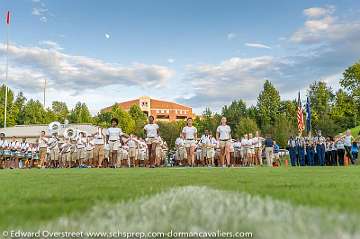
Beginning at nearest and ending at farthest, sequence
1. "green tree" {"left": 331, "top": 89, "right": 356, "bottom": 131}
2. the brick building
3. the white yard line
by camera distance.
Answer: the white yard line, "green tree" {"left": 331, "top": 89, "right": 356, "bottom": 131}, the brick building

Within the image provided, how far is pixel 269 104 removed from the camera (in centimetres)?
7675

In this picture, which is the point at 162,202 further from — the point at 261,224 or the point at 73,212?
the point at 261,224

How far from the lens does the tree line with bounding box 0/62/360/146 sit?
65.9 m

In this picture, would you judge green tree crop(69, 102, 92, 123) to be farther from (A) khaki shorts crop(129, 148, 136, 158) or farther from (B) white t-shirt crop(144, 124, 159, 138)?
(B) white t-shirt crop(144, 124, 159, 138)

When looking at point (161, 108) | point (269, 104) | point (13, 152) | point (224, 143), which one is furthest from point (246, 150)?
point (161, 108)

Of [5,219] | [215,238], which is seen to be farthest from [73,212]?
[215,238]

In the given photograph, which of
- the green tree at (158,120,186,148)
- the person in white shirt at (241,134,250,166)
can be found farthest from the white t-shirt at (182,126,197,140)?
the green tree at (158,120,186,148)

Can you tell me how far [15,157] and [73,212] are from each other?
93.3 ft

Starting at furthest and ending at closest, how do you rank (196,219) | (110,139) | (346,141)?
(346,141)
(110,139)
(196,219)

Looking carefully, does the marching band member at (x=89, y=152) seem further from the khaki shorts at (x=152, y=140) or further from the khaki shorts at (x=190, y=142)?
the khaki shorts at (x=152, y=140)

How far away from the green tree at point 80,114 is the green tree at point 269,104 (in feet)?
134

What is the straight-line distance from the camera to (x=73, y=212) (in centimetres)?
357

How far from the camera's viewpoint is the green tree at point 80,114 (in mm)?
97875

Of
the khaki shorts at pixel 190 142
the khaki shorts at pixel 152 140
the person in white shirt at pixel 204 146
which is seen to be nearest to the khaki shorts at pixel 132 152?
the person in white shirt at pixel 204 146
